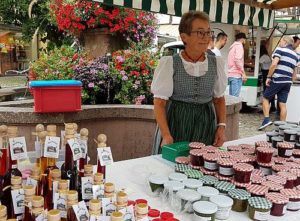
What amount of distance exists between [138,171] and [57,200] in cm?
78

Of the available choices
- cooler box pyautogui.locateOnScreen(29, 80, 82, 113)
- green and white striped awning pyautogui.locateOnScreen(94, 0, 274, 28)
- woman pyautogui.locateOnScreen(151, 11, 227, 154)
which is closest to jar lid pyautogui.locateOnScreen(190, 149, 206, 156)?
woman pyautogui.locateOnScreen(151, 11, 227, 154)

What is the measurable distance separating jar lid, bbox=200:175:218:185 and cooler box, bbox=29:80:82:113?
1.75 meters

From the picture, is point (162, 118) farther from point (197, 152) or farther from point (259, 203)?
point (259, 203)

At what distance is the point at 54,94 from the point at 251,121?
565 centimetres

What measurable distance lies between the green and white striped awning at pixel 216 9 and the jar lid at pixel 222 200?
1.47 meters

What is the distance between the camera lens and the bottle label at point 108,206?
1008 millimetres

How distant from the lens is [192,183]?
4.69ft

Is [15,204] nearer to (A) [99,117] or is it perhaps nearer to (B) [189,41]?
(B) [189,41]

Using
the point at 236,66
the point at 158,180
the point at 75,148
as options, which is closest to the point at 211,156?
the point at 158,180

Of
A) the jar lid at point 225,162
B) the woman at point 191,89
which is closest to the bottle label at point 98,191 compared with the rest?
the jar lid at point 225,162

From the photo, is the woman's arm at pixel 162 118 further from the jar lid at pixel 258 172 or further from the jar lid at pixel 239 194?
the jar lid at pixel 239 194

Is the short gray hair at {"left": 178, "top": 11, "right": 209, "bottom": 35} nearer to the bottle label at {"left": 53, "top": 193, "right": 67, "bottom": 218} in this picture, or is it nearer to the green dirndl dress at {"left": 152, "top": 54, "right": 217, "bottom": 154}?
the green dirndl dress at {"left": 152, "top": 54, "right": 217, "bottom": 154}

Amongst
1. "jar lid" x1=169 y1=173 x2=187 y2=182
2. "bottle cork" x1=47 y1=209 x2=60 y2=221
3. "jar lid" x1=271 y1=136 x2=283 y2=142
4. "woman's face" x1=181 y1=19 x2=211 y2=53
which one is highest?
"woman's face" x1=181 y1=19 x2=211 y2=53

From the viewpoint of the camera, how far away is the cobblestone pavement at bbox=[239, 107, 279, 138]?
21.2 ft
